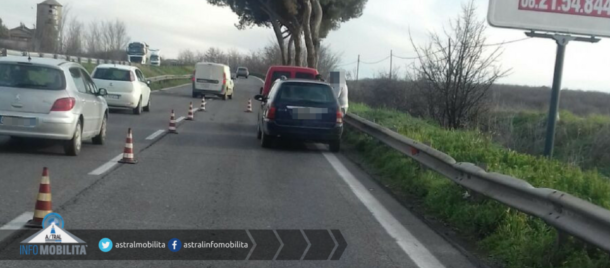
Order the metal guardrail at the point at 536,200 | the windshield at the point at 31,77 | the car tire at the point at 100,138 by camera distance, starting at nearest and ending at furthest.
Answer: the metal guardrail at the point at 536,200, the windshield at the point at 31,77, the car tire at the point at 100,138

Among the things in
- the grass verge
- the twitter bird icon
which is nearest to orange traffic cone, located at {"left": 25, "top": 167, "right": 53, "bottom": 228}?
the twitter bird icon

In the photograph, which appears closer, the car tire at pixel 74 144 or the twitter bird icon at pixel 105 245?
the twitter bird icon at pixel 105 245

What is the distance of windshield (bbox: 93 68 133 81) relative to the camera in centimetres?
2392

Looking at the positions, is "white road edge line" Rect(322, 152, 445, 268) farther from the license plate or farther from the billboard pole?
the license plate

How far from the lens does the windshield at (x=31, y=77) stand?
1166cm

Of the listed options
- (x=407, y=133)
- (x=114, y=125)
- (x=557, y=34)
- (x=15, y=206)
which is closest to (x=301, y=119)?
(x=407, y=133)

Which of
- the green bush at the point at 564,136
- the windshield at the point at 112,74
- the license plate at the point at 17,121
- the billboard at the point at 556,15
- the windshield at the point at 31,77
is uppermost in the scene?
the billboard at the point at 556,15

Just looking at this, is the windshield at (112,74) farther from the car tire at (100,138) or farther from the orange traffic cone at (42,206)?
the orange traffic cone at (42,206)

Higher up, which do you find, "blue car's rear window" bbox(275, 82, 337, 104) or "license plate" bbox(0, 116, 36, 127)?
"blue car's rear window" bbox(275, 82, 337, 104)

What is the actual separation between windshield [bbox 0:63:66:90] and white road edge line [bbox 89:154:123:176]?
1.41 meters

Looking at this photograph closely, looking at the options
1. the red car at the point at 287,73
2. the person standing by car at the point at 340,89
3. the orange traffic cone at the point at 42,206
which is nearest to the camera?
the orange traffic cone at the point at 42,206

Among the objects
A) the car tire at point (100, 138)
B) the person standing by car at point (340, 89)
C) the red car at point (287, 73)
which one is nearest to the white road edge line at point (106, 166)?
the car tire at point (100, 138)

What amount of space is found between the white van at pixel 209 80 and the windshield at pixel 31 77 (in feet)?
92.9

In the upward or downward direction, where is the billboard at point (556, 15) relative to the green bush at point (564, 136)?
upward
